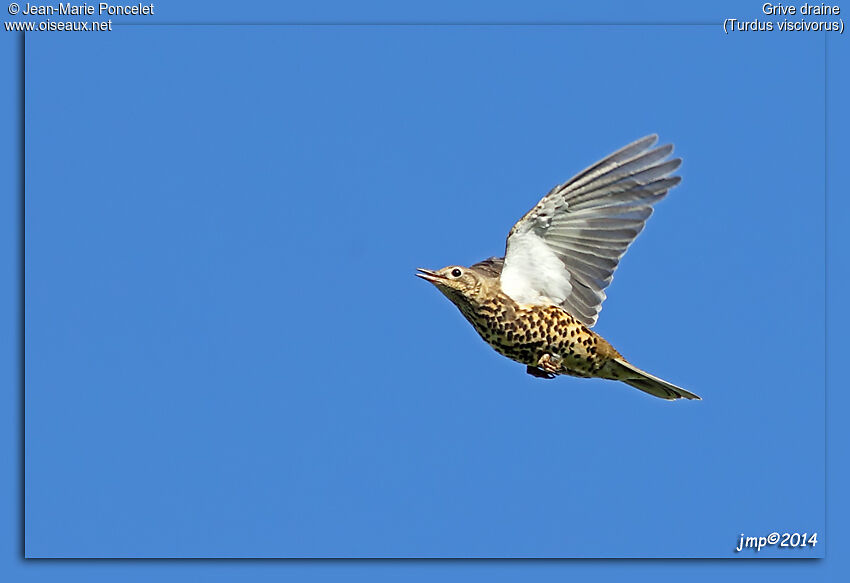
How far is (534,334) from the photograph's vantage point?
959 centimetres

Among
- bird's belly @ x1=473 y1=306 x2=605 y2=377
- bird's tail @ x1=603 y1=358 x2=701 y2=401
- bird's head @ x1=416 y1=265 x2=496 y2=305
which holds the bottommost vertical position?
bird's tail @ x1=603 y1=358 x2=701 y2=401

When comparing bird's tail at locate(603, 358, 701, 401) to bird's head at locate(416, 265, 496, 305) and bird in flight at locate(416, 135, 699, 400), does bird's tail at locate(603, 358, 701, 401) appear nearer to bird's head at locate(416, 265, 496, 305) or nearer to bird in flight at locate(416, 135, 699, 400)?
bird in flight at locate(416, 135, 699, 400)

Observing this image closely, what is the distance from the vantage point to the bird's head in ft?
31.2

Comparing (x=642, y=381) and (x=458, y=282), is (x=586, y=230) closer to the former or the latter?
(x=458, y=282)

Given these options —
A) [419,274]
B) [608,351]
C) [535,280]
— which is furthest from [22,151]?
[608,351]

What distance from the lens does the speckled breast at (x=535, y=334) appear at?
9578 millimetres

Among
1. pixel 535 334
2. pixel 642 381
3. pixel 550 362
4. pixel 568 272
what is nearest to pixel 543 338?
pixel 535 334

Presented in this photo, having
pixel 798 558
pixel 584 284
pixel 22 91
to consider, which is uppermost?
pixel 22 91

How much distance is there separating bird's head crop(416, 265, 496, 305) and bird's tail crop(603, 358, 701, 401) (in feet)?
3.74

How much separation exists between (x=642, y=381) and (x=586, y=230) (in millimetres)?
1262

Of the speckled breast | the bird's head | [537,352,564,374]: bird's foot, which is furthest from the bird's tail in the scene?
the bird's head

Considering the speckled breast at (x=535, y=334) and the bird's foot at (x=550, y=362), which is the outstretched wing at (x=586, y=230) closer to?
the speckled breast at (x=535, y=334)

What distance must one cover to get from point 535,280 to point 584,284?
38 centimetres

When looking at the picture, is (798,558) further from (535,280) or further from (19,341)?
(19,341)
